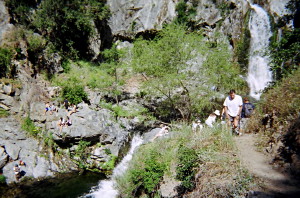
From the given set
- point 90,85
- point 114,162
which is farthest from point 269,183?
point 90,85

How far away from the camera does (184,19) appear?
24250 millimetres

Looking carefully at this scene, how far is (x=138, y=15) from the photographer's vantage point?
25.0m

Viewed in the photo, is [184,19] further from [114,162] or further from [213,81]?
[114,162]

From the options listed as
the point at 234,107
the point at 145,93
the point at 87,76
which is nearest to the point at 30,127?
the point at 145,93

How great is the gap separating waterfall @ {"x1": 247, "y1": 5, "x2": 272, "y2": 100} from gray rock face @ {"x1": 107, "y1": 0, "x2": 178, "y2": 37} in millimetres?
9426

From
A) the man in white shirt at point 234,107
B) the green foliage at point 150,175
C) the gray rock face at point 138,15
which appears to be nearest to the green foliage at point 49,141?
the green foliage at point 150,175

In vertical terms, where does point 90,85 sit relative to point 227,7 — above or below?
below

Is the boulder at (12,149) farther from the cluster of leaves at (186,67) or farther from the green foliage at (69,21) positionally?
the green foliage at (69,21)

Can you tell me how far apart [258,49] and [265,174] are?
18.2 metres

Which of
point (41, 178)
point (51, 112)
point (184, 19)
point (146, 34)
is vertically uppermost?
point (184, 19)

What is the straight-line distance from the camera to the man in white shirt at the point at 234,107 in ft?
22.4

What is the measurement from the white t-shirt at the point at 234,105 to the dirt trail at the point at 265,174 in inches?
46.0

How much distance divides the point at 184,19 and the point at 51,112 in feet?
60.9

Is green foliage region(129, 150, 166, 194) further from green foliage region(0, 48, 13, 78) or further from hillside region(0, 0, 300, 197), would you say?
green foliage region(0, 48, 13, 78)
